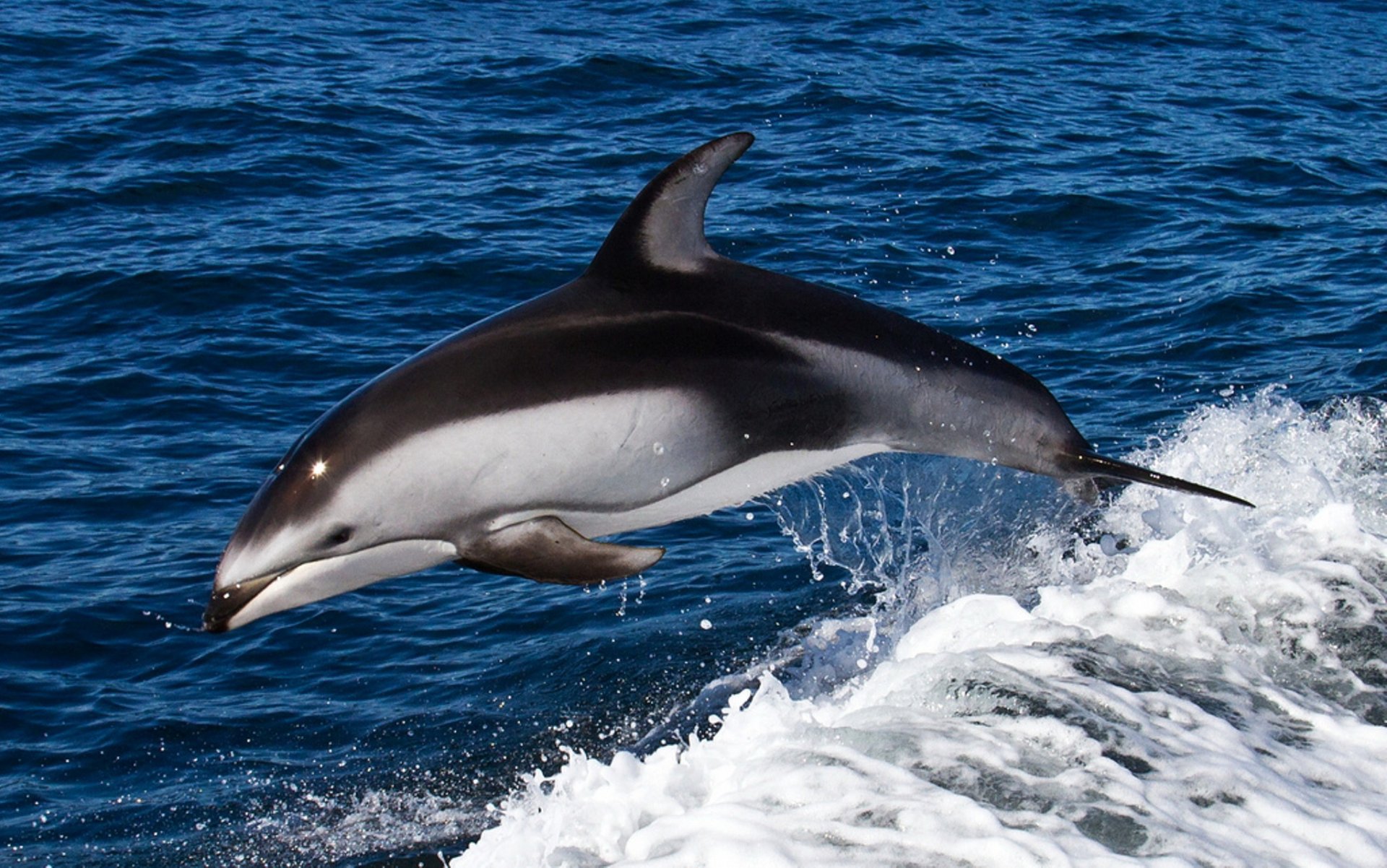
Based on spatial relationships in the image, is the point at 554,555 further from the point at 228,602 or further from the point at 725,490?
the point at 228,602

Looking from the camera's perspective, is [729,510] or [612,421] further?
[729,510]

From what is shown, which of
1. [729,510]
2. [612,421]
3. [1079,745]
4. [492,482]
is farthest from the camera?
[729,510]

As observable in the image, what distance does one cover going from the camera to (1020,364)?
524 inches

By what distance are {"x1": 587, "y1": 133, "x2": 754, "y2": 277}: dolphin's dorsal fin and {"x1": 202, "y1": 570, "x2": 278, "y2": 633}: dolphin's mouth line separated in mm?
1754

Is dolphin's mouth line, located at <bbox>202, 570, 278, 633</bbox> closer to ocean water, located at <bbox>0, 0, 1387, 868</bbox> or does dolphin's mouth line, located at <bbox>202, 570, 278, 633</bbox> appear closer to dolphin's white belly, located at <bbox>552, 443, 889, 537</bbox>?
dolphin's white belly, located at <bbox>552, 443, 889, 537</bbox>

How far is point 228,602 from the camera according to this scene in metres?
5.75

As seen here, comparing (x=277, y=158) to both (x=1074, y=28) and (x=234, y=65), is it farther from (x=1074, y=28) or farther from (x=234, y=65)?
(x=1074, y=28)

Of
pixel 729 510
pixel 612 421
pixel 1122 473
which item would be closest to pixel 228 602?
pixel 612 421

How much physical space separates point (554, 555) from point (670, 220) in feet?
4.67

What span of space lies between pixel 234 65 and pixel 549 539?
689 inches

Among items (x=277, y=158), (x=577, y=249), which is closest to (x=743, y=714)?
(x=577, y=249)

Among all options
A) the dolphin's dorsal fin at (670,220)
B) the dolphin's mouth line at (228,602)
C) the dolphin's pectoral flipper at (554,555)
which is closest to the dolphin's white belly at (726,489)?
the dolphin's pectoral flipper at (554,555)

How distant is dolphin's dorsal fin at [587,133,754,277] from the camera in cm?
623

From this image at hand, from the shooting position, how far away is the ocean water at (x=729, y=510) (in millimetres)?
6332
